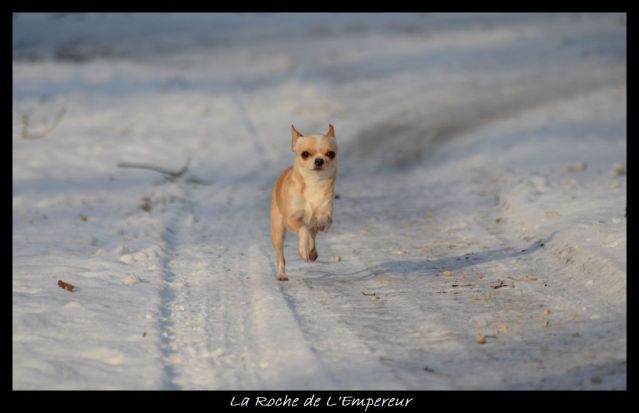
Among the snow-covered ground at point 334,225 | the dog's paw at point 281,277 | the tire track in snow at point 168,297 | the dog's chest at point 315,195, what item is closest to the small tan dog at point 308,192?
the dog's chest at point 315,195

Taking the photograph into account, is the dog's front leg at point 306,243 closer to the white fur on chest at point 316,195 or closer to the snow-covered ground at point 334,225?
the white fur on chest at point 316,195

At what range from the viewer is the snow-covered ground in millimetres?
7008

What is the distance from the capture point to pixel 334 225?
484 inches

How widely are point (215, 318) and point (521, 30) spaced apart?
2825cm

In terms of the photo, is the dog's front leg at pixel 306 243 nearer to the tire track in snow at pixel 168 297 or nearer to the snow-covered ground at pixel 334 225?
the snow-covered ground at pixel 334 225

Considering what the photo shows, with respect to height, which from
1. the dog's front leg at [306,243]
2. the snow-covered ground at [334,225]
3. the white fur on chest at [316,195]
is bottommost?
the snow-covered ground at [334,225]

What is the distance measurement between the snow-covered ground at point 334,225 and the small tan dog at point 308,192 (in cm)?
57

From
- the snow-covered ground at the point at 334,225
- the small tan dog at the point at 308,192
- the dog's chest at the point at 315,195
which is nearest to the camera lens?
the snow-covered ground at the point at 334,225

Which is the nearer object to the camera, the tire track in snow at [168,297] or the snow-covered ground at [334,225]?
the tire track in snow at [168,297]

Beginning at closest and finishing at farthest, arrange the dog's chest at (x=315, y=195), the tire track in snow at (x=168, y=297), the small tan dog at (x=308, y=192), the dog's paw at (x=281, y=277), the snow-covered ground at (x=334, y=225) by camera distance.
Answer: the tire track in snow at (x=168, y=297) → the snow-covered ground at (x=334, y=225) → the small tan dog at (x=308, y=192) → the dog's chest at (x=315, y=195) → the dog's paw at (x=281, y=277)

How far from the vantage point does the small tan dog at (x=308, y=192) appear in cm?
870

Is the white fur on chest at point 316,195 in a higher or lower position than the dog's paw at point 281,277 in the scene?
higher
